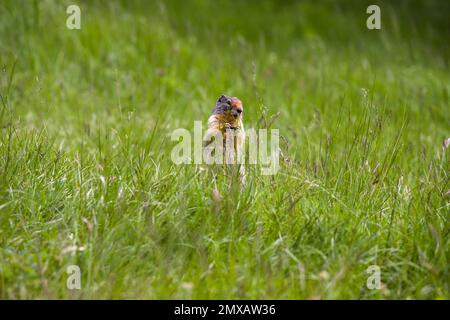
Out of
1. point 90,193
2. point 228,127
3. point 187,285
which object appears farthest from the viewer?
point 228,127

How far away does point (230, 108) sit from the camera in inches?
170

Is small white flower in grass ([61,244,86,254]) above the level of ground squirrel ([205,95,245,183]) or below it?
below

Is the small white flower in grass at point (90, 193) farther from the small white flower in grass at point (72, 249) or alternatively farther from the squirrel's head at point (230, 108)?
the squirrel's head at point (230, 108)

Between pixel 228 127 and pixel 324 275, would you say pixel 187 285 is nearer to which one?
pixel 324 275

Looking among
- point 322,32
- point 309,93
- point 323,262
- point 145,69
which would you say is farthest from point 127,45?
point 323,262

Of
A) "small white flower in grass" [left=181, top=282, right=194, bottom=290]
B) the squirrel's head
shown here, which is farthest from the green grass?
the squirrel's head

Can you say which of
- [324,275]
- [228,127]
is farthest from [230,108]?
[324,275]

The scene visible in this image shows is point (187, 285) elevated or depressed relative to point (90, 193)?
depressed

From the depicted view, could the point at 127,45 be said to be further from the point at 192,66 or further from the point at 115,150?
the point at 115,150

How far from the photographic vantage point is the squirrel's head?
14.1 ft

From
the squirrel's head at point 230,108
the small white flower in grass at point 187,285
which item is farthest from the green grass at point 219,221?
the squirrel's head at point 230,108

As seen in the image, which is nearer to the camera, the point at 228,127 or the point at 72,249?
the point at 72,249

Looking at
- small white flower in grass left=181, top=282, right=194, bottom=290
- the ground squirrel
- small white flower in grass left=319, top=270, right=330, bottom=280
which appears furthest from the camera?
the ground squirrel

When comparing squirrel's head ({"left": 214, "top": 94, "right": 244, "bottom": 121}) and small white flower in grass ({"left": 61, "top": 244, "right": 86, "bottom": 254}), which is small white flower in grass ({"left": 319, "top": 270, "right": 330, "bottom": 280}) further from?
squirrel's head ({"left": 214, "top": 94, "right": 244, "bottom": 121})
